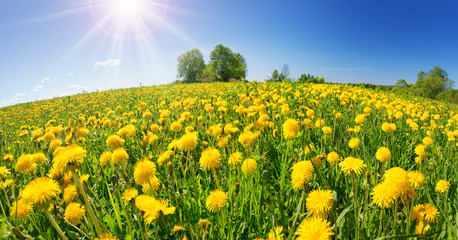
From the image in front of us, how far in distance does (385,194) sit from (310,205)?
385 millimetres

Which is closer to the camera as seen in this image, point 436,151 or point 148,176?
point 148,176

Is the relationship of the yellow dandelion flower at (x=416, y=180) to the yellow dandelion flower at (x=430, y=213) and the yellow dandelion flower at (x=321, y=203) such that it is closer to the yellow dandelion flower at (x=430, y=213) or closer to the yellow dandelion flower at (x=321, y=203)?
the yellow dandelion flower at (x=430, y=213)

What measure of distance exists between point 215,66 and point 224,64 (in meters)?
2.28

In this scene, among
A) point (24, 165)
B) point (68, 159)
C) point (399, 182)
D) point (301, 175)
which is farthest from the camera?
point (24, 165)

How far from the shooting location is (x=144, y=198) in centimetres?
120

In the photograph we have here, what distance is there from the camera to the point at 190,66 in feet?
196

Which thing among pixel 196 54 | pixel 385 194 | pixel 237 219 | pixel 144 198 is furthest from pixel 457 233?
pixel 196 54

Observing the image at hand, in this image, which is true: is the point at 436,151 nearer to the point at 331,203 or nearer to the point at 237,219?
the point at 331,203

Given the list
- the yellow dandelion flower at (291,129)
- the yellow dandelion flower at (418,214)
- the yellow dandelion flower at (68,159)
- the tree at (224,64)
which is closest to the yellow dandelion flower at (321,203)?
the yellow dandelion flower at (418,214)

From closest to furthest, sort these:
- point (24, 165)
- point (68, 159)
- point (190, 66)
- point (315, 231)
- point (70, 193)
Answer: point (315, 231) → point (68, 159) → point (70, 193) → point (24, 165) → point (190, 66)

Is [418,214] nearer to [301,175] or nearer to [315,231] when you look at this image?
[301,175]

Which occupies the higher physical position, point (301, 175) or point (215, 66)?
point (215, 66)

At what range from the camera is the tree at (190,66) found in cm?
5872

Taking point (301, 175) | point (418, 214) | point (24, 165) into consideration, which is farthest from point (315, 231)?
point (24, 165)
